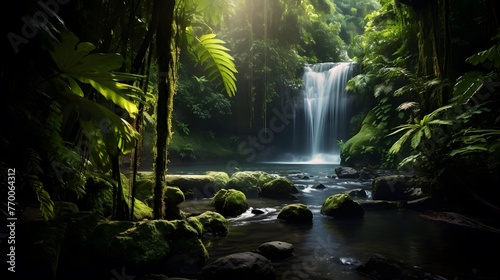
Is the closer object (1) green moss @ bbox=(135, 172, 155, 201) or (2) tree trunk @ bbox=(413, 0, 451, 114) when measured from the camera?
(1) green moss @ bbox=(135, 172, 155, 201)

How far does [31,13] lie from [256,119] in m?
22.2

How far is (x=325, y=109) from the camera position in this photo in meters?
21.1

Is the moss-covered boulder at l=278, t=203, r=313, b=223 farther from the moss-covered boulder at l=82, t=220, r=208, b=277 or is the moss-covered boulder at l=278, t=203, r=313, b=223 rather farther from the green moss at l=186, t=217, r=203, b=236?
the moss-covered boulder at l=82, t=220, r=208, b=277

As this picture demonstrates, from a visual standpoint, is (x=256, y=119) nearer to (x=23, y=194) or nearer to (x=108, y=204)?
(x=108, y=204)

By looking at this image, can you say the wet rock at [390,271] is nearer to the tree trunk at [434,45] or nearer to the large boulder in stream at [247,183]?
the tree trunk at [434,45]

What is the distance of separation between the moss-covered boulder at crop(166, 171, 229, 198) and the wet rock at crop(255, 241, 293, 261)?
4724 millimetres

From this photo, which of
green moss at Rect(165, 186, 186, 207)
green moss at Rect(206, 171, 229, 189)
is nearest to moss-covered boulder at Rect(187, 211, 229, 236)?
green moss at Rect(165, 186, 186, 207)

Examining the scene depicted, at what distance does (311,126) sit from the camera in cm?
2181

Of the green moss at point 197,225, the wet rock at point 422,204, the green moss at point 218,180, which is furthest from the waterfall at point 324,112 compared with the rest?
the green moss at point 197,225

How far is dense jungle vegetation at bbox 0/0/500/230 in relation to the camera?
1945 millimetres

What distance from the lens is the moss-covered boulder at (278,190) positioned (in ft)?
29.1
